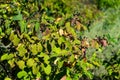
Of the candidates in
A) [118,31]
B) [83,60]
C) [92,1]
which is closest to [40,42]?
[83,60]

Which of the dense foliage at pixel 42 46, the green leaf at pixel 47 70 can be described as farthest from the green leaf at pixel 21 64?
the green leaf at pixel 47 70

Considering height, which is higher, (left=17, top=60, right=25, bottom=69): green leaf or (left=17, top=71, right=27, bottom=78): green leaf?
(left=17, top=60, right=25, bottom=69): green leaf

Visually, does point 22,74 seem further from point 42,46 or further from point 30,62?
point 42,46

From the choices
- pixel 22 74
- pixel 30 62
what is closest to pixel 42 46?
pixel 30 62

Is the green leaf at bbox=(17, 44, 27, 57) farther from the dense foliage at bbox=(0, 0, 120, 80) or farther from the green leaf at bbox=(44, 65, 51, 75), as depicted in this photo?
the green leaf at bbox=(44, 65, 51, 75)

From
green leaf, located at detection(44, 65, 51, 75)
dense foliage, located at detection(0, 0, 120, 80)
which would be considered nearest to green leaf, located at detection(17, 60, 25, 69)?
dense foliage, located at detection(0, 0, 120, 80)

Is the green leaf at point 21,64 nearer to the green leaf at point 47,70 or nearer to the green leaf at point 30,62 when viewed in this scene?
the green leaf at point 30,62

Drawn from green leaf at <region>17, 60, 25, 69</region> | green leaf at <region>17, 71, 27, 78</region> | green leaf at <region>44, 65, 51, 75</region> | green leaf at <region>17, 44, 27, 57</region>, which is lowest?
green leaf at <region>17, 71, 27, 78</region>

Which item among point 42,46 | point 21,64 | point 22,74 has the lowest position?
point 22,74

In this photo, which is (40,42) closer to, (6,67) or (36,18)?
(36,18)

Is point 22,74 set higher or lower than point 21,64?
lower

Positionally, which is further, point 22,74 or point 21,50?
point 22,74

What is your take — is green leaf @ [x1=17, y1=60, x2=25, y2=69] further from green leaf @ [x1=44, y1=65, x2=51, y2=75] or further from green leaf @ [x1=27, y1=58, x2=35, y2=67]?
green leaf @ [x1=44, y1=65, x2=51, y2=75]
